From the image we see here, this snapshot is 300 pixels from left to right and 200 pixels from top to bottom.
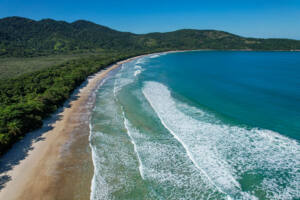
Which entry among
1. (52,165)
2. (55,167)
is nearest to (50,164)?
(52,165)

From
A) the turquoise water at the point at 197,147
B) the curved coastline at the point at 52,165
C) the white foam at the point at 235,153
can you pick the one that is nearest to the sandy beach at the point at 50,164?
the curved coastline at the point at 52,165

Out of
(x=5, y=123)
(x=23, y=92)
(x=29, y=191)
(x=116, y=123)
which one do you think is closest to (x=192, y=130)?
(x=116, y=123)

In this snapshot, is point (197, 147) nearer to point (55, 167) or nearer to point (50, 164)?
point (55, 167)

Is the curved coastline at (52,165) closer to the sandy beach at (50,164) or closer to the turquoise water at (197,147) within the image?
the sandy beach at (50,164)

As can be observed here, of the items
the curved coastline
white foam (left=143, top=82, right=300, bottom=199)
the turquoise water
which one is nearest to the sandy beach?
the curved coastline

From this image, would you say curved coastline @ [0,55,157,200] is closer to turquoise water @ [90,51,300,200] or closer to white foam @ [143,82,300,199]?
turquoise water @ [90,51,300,200]
